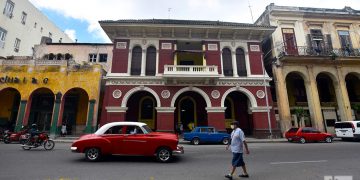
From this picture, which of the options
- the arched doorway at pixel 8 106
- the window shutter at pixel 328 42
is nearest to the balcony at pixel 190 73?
the window shutter at pixel 328 42

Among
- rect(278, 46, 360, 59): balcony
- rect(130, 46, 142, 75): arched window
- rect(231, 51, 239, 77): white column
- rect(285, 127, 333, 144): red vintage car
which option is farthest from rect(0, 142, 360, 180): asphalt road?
rect(278, 46, 360, 59): balcony

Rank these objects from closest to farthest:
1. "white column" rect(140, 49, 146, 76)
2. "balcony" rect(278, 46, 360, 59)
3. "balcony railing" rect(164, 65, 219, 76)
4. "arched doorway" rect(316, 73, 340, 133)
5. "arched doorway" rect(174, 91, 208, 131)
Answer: "balcony railing" rect(164, 65, 219, 76) → "white column" rect(140, 49, 146, 76) → "arched doorway" rect(174, 91, 208, 131) → "balcony" rect(278, 46, 360, 59) → "arched doorway" rect(316, 73, 340, 133)

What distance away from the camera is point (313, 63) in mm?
21281

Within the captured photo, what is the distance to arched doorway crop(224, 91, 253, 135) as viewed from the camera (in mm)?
20500

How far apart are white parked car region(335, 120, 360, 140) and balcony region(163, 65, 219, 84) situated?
1259 centimetres

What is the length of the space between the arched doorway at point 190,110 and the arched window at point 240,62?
Result: 16.2ft

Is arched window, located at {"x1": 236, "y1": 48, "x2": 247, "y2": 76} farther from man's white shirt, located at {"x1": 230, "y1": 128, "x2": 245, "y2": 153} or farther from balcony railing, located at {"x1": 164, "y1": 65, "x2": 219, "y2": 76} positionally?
man's white shirt, located at {"x1": 230, "y1": 128, "x2": 245, "y2": 153}

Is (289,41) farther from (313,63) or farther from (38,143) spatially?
(38,143)

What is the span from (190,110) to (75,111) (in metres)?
12.7

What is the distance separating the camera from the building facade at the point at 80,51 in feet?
79.1

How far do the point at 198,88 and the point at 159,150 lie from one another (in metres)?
11.3

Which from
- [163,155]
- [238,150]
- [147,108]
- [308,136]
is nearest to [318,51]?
[308,136]

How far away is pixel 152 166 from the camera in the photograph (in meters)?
7.07

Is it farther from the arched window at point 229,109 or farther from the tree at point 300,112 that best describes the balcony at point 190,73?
the tree at point 300,112
